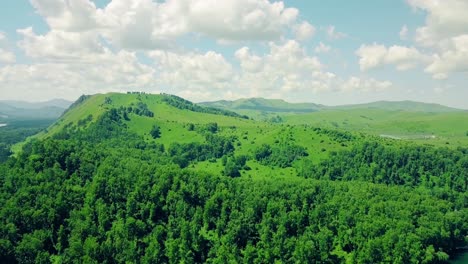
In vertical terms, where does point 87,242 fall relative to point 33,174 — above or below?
below

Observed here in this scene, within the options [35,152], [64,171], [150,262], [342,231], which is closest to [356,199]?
[342,231]

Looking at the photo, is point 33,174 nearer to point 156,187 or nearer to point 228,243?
point 156,187

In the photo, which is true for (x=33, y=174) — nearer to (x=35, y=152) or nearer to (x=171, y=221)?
(x=35, y=152)

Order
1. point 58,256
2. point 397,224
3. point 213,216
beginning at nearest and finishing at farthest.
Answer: point 58,256, point 397,224, point 213,216

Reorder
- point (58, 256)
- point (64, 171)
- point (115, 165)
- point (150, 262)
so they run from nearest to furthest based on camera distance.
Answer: point (150, 262), point (58, 256), point (64, 171), point (115, 165)

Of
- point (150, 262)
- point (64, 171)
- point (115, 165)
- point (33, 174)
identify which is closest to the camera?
point (150, 262)

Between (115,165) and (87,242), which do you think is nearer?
(87,242)

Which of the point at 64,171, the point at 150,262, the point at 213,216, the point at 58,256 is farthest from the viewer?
the point at 64,171

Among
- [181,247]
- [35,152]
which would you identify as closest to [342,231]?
[181,247]

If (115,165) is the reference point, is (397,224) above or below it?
below
